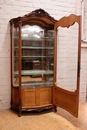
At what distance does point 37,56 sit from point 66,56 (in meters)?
0.72

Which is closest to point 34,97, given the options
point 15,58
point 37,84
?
point 37,84

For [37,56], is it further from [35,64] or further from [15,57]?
[15,57]

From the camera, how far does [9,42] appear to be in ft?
10.4

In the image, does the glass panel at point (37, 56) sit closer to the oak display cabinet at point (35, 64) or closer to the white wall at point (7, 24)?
the oak display cabinet at point (35, 64)

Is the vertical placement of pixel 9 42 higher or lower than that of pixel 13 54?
higher

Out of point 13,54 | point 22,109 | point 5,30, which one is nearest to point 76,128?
point 22,109

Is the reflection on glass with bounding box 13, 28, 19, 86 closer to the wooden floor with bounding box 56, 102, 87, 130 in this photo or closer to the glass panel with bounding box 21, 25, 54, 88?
the glass panel with bounding box 21, 25, 54, 88

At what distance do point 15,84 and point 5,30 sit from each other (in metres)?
1.08

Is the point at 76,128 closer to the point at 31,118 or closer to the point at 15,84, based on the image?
the point at 31,118

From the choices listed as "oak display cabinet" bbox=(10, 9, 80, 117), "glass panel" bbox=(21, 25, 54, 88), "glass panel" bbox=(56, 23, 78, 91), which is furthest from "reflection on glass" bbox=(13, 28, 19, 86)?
"glass panel" bbox=(56, 23, 78, 91)

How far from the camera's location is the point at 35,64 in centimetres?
330

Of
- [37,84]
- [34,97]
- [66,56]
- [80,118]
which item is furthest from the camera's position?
[66,56]

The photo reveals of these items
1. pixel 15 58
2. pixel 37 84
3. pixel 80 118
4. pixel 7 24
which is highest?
pixel 7 24

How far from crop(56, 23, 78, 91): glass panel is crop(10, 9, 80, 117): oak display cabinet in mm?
348
